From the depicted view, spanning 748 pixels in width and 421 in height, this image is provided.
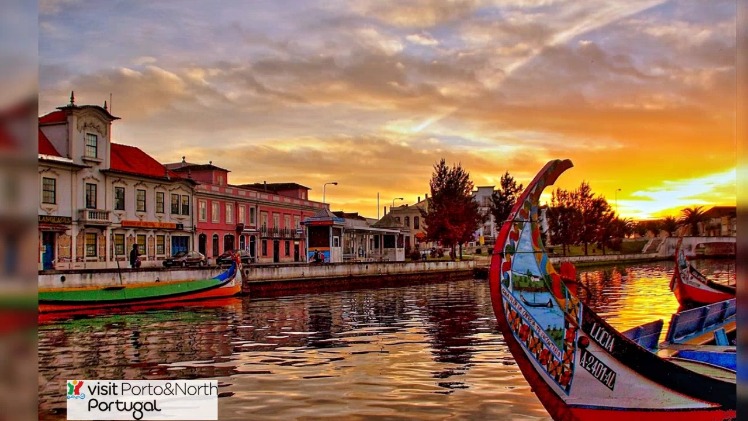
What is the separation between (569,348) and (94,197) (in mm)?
34276

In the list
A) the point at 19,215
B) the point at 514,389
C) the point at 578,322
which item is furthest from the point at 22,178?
the point at 514,389

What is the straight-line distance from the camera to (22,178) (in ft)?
11.6

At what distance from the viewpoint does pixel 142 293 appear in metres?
27.8

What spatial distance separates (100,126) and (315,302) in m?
A: 16.4

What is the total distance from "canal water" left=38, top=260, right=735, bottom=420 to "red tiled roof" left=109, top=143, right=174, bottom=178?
1545 centimetres

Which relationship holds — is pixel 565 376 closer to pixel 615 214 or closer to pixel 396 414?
pixel 396 414

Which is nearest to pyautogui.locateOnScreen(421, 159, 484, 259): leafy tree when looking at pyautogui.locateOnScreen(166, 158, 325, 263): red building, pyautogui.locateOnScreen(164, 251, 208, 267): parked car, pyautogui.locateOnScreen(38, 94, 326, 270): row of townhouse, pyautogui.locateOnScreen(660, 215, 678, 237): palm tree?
pyautogui.locateOnScreen(166, 158, 325, 263): red building

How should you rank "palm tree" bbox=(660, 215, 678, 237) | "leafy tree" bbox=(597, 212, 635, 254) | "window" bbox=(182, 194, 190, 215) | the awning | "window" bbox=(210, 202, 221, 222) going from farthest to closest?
"palm tree" bbox=(660, 215, 678, 237) < "leafy tree" bbox=(597, 212, 635, 254) < "window" bbox=(210, 202, 221, 222) < "window" bbox=(182, 194, 190, 215) < the awning

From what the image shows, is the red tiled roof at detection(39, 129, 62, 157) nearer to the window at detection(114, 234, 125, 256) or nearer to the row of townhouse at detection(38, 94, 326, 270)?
the row of townhouse at detection(38, 94, 326, 270)

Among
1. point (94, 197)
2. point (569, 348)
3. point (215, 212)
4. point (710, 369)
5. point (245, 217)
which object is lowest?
point (710, 369)

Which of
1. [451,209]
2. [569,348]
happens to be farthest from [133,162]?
[569,348]

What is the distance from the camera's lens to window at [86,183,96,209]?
120 feet

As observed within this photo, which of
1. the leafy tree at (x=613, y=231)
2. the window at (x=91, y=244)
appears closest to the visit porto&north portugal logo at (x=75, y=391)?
the window at (x=91, y=244)

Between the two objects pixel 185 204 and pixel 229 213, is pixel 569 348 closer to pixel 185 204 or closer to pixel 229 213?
pixel 185 204
